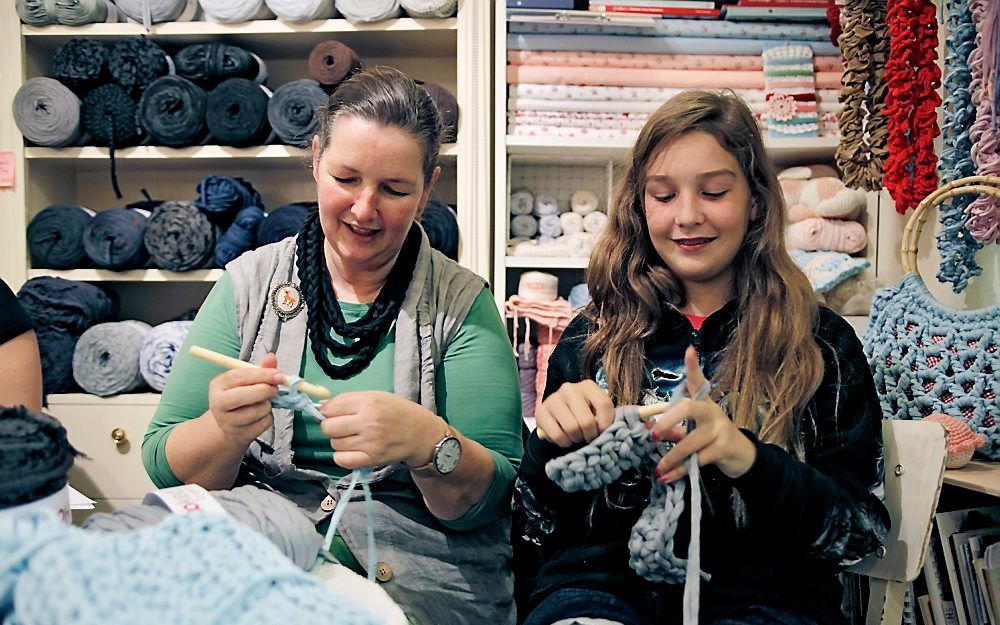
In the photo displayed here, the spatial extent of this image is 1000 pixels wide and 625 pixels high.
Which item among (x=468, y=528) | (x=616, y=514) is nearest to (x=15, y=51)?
(x=468, y=528)

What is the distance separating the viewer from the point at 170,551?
1.74 ft

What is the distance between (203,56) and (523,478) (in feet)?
5.72

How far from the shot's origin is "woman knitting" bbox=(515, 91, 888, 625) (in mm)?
901

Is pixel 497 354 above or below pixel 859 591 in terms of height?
above

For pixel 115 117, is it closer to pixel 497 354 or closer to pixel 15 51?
pixel 15 51

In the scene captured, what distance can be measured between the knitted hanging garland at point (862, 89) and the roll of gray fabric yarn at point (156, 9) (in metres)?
1.78

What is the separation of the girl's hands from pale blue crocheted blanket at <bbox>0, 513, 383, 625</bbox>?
0.41 metres

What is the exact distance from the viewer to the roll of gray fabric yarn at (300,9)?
7.01 ft

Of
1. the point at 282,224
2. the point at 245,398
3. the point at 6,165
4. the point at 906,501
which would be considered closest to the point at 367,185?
the point at 245,398

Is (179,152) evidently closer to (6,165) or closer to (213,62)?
(213,62)

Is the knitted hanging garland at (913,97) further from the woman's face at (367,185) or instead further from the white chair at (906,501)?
the woman's face at (367,185)

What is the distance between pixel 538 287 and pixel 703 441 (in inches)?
55.3

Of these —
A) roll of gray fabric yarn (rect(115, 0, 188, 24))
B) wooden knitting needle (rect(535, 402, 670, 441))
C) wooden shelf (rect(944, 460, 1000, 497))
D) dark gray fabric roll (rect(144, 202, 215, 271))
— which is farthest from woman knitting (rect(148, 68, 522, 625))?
roll of gray fabric yarn (rect(115, 0, 188, 24))

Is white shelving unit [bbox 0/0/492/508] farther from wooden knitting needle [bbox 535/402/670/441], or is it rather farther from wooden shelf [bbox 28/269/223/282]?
wooden knitting needle [bbox 535/402/670/441]
